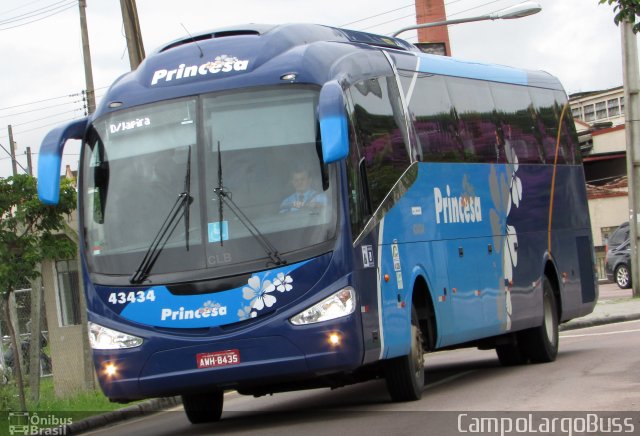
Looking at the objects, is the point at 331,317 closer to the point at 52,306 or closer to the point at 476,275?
the point at 476,275

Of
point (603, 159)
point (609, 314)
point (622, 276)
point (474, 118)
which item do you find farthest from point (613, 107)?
point (474, 118)

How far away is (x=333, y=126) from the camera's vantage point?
11188 mm

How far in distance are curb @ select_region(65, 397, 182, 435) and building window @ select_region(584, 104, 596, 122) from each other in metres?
68.5

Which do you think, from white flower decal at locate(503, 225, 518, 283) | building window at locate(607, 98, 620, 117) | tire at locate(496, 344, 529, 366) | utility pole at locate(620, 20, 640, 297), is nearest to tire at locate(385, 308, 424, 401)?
white flower decal at locate(503, 225, 518, 283)

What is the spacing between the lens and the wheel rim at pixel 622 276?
131ft

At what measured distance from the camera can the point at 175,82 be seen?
12.4 metres

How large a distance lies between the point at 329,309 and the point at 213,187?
151cm

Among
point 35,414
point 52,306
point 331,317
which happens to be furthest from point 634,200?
point 331,317

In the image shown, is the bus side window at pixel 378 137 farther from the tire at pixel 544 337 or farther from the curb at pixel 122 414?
the tire at pixel 544 337

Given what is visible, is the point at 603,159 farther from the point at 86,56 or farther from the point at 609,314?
the point at 609,314

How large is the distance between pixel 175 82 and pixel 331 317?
272 centimetres

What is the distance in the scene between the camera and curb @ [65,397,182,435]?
1478 cm

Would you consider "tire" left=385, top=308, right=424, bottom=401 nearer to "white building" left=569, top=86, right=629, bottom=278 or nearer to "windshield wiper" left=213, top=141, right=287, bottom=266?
"windshield wiper" left=213, top=141, right=287, bottom=266

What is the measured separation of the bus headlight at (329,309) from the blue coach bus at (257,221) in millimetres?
12
